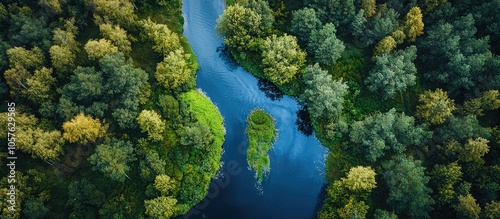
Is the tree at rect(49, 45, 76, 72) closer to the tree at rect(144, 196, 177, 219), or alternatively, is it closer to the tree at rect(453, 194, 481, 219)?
the tree at rect(144, 196, 177, 219)

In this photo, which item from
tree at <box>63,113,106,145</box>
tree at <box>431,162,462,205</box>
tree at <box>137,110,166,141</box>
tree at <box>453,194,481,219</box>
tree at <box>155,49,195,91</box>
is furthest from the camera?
tree at <box>155,49,195,91</box>

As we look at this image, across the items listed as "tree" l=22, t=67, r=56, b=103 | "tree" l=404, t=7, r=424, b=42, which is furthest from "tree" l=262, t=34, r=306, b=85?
"tree" l=22, t=67, r=56, b=103

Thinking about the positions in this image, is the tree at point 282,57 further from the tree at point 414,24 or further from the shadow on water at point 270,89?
the tree at point 414,24

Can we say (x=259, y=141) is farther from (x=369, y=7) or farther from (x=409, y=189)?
(x=369, y=7)

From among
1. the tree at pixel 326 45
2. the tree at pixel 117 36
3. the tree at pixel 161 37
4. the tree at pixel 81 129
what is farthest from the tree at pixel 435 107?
the tree at pixel 81 129

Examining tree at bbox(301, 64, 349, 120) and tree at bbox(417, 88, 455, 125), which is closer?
tree at bbox(417, 88, 455, 125)

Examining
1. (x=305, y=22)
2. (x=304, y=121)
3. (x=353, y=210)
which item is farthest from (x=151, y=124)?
(x=353, y=210)
